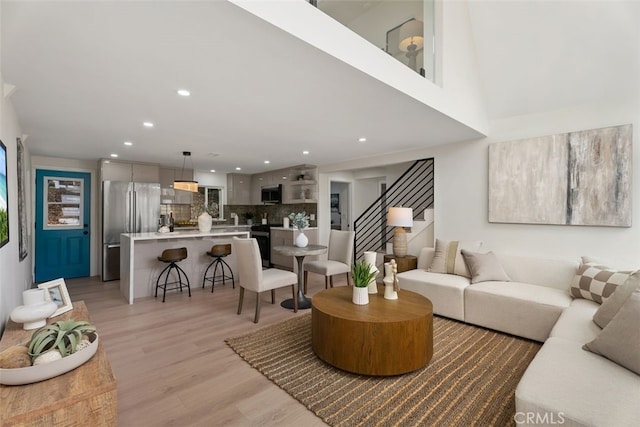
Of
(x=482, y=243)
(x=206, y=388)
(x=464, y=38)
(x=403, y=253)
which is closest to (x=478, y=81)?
(x=464, y=38)

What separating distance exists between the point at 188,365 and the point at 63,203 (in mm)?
5106

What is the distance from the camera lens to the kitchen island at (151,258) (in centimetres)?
418

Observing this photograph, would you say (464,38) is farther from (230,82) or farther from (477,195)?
(230,82)

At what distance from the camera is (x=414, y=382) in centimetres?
213

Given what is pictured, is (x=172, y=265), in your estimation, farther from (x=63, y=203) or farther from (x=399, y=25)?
(x=399, y=25)

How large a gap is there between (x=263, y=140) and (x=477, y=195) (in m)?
3.13

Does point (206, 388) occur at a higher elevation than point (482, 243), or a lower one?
lower

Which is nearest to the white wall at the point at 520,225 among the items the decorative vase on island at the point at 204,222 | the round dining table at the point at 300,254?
the round dining table at the point at 300,254

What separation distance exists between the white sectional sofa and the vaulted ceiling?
1.88 m

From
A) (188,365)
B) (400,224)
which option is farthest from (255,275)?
(400,224)

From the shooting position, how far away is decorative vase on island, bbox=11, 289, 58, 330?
1.66m

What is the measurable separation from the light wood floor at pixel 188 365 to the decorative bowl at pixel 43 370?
75 cm

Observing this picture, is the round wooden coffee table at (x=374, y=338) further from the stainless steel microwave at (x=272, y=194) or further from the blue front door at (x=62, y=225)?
the blue front door at (x=62, y=225)

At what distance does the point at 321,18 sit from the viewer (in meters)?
1.79
